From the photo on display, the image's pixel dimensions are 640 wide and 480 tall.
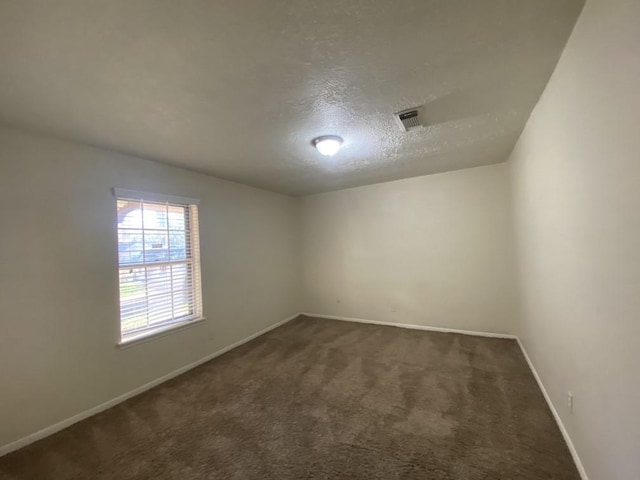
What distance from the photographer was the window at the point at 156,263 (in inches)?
109

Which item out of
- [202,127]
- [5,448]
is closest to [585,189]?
[202,127]

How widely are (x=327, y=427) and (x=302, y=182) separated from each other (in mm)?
3270

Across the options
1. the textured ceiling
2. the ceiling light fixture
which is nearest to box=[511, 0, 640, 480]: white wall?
the textured ceiling

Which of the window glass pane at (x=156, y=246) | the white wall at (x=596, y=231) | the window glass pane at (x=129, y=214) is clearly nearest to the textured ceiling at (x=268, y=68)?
the white wall at (x=596, y=231)

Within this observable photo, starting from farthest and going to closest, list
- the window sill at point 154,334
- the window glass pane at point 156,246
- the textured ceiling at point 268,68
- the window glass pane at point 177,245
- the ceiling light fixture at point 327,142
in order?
the window glass pane at point 177,245, the window glass pane at point 156,246, the window sill at point 154,334, the ceiling light fixture at point 327,142, the textured ceiling at point 268,68

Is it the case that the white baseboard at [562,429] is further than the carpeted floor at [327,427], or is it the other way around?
the carpeted floor at [327,427]

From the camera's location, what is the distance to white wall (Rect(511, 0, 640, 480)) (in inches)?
39.4

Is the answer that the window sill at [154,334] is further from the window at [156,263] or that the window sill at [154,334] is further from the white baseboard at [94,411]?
the white baseboard at [94,411]

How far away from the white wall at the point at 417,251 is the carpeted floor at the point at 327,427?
0.99 metres

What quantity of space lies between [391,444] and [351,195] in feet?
12.6

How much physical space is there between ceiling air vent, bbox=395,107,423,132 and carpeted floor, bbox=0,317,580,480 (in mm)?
2499

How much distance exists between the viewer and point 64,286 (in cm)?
234

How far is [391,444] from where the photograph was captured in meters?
1.93

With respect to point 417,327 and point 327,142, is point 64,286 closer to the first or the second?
point 327,142
